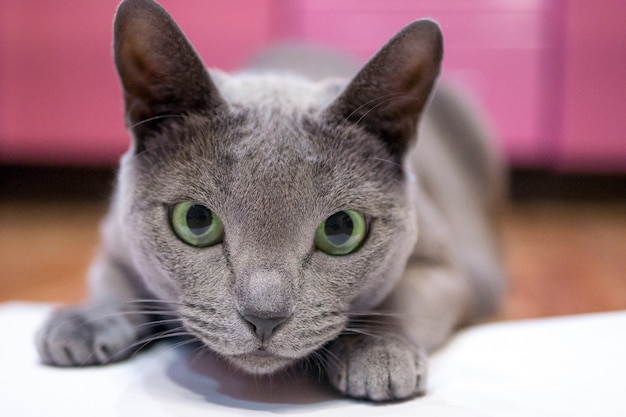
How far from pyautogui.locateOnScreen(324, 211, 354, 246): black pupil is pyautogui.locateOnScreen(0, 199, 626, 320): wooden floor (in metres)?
0.73

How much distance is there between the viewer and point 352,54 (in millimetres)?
2211

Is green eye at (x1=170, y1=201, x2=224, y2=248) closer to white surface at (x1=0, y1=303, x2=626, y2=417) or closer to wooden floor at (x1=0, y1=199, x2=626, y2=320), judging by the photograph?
white surface at (x1=0, y1=303, x2=626, y2=417)

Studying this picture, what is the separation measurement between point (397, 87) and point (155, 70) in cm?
31

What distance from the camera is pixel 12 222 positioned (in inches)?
106

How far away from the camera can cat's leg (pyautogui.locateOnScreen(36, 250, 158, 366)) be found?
3.27ft

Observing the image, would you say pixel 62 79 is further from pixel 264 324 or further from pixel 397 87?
pixel 264 324

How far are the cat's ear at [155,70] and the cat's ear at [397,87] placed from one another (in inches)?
7.0

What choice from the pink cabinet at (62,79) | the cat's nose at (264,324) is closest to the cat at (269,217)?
the cat's nose at (264,324)

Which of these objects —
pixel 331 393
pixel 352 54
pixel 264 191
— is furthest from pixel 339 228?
pixel 352 54

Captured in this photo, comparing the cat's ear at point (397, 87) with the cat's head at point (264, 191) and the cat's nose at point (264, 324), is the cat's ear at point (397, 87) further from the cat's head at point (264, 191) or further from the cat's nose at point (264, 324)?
the cat's nose at point (264, 324)

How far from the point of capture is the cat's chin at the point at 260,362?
0.84 meters

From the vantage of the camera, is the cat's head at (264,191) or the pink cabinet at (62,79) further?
the pink cabinet at (62,79)

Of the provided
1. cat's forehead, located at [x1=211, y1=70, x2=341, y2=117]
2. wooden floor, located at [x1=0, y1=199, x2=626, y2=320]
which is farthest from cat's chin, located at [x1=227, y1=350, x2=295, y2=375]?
wooden floor, located at [x1=0, y1=199, x2=626, y2=320]

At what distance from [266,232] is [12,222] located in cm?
214
